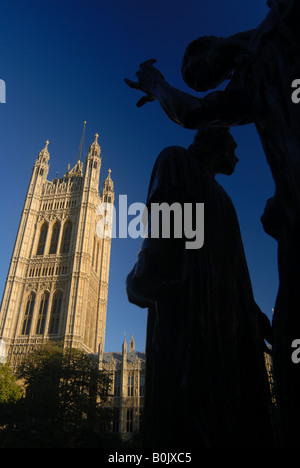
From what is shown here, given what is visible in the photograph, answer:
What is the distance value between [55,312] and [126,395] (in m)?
13.7

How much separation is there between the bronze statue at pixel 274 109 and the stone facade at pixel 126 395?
42452mm

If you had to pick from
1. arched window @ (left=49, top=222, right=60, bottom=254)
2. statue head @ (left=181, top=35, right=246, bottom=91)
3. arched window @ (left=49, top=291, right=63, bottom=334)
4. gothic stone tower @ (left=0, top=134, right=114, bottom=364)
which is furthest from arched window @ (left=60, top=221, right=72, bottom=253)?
statue head @ (left=181, top=35, right=246, bottom=91)

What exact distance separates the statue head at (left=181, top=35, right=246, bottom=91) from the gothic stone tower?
40.6 meters

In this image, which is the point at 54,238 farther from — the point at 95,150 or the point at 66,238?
the point at 95,150

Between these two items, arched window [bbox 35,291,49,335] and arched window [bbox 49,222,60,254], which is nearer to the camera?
arched window [bbox 35,291,49,335]

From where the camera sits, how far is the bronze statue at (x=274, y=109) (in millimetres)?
1535

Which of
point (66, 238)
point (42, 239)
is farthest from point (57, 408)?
point (42, 239)

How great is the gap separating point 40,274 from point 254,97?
48.1 metres

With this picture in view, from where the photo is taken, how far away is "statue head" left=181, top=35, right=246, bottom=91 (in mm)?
2061

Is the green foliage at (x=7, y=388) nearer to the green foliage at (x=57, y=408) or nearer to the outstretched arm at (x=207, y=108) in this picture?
the green foliage at (x=57, y=408)

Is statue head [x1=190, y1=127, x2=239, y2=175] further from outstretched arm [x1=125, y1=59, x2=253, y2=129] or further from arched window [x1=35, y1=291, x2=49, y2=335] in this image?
arched window [x1=35, y1=291, x2=49, y2=335]

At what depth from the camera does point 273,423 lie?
165 cm

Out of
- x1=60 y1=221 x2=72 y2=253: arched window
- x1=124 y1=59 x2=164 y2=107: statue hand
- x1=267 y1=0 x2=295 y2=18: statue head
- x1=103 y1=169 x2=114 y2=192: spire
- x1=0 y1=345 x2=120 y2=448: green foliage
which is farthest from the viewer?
x1=103 y1=169 x2=114 y2=192: spire
